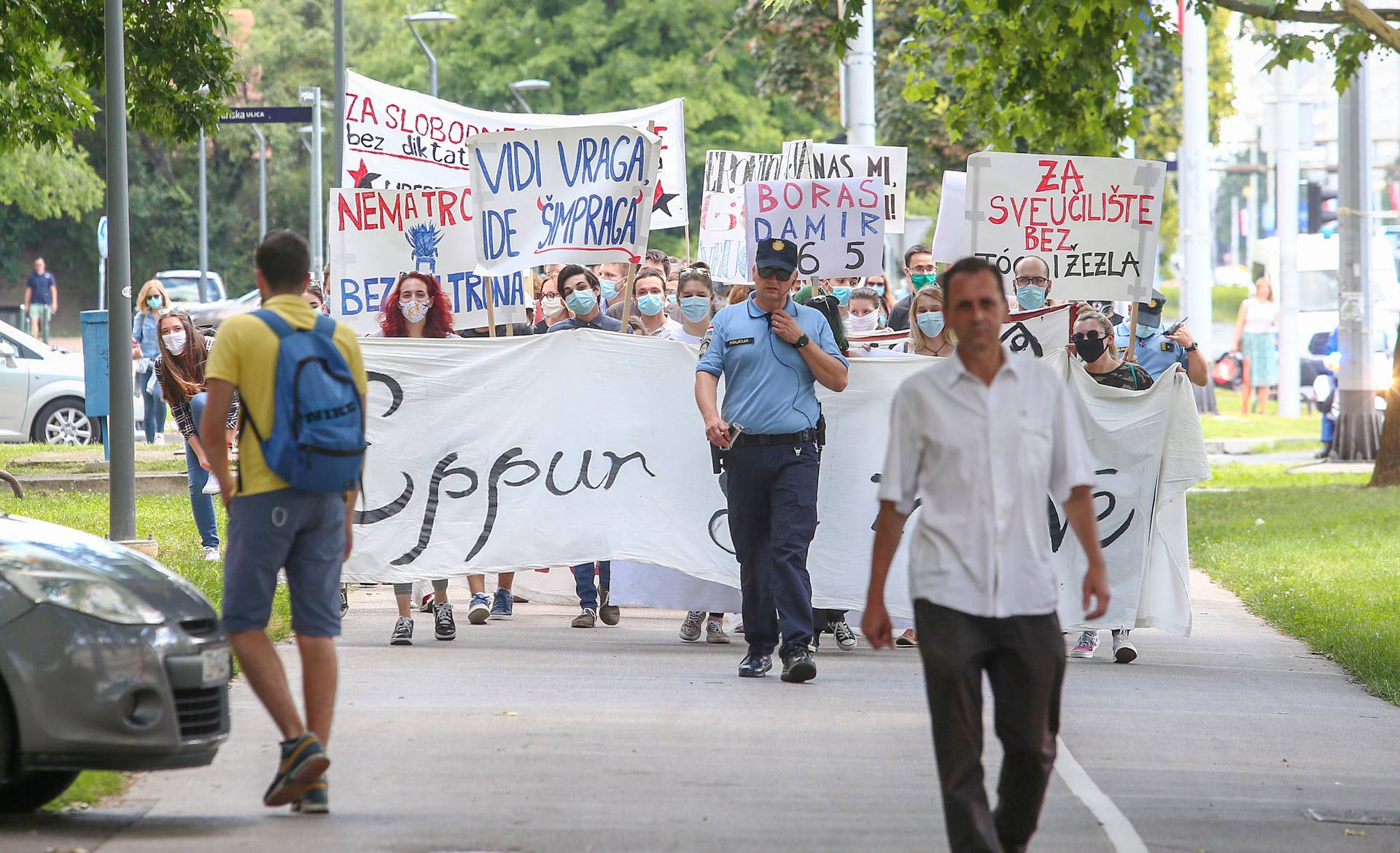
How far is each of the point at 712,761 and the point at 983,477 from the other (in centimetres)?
248

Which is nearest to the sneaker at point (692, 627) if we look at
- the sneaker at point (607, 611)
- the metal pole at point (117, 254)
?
the sneaker at point (607, 611)

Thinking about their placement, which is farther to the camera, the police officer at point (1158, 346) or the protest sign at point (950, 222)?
the protest sign at point (950, 222)

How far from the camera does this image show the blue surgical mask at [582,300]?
1112 centimetres

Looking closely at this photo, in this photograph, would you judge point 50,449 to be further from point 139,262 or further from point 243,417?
point 139,262

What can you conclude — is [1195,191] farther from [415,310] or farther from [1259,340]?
[415,310]

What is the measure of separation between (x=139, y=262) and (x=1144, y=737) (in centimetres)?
5975

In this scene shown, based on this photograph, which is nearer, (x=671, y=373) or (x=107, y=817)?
(x=107, y=817)

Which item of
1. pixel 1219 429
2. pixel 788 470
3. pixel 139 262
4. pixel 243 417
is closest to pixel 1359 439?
pixel 1219 429

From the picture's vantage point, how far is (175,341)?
12750 mm

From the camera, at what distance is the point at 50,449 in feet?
73.9

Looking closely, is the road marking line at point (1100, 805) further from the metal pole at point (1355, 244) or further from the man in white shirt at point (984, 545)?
the metal pole at point (1355, 244)

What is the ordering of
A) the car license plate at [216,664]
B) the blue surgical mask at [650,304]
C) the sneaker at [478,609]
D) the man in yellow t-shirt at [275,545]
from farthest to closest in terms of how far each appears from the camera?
1. the blue surgical mask at [650,304]
2. the sneaker at [478,609]
3. the man in yellow t-shirt at [275,545]
4. the car license plate at [216,664]

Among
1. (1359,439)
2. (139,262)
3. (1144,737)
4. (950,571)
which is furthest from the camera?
(139,262)

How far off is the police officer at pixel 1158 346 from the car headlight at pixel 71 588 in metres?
6.18
